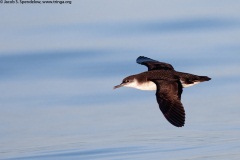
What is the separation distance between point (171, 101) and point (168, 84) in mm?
463

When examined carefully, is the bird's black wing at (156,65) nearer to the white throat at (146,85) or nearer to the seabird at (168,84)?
the seabird at (168,84)

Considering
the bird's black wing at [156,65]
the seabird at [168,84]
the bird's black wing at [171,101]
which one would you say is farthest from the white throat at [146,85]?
the bird's black wing at [156,65]

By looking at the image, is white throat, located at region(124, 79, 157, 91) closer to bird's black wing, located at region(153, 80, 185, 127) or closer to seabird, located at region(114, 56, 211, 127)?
seabird, located at region(114, 56, 211, 127)

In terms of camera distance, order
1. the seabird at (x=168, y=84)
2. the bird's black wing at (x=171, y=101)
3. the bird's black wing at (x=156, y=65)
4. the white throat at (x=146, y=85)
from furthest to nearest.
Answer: the bird's black wing at (x=156, y=65)
the white throat at (x=146, y=85)
the seabird at (x=168, y=84)
the bird's black wing at (x=171, y=101)

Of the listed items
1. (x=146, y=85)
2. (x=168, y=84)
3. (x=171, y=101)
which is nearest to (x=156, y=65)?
(x=146, y=85)

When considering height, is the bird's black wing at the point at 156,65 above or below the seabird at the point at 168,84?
above

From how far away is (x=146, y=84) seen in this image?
83.0 feet

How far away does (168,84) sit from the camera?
2469 centimetres

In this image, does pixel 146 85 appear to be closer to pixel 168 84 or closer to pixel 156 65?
pixel 168 84

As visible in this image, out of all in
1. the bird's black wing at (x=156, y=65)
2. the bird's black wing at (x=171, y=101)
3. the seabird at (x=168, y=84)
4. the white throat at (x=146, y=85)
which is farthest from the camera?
the bird's black wing at (x=156, y=65)

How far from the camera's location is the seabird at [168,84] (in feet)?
78.9

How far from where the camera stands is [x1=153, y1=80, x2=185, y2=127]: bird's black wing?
78.5ft

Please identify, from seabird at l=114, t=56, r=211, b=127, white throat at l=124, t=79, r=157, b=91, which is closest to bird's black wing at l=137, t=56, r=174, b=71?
seabird at l=114, t=56, r=211, b=127

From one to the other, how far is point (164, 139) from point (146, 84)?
1.41 m
